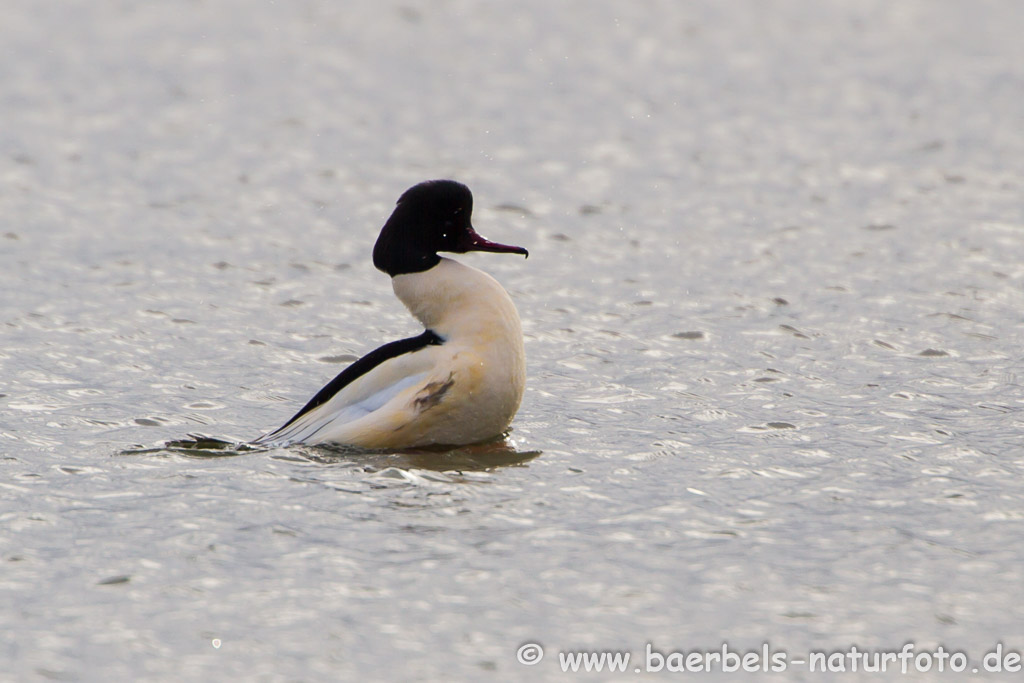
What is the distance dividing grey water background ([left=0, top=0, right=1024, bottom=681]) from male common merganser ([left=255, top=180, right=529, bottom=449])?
22cm

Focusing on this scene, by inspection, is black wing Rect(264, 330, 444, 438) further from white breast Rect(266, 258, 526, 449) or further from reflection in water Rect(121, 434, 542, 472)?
reflection in water Rect(121, 434, 542, 472)

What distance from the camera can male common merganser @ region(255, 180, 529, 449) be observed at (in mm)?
8578

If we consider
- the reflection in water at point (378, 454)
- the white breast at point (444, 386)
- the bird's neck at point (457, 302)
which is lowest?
the reflection in water at point (378, 454)

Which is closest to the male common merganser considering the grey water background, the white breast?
the white breast

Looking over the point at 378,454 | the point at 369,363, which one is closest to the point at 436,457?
the point at 378,454

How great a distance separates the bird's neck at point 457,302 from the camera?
344 inches

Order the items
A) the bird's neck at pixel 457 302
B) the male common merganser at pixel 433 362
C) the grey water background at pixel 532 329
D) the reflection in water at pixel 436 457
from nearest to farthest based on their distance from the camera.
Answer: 1. the grey water background at pixel 532 329
2. the reflection in water at pixel 436 457
3. the male common merganser at pixel 433 362
4. the bird's neck at pixel 457 302

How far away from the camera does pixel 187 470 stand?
27.1ft

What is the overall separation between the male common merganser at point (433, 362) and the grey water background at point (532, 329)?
216 millimetres

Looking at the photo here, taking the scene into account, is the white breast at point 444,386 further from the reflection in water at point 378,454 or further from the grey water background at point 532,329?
the grey water background at point 532,329

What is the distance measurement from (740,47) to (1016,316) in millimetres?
10805

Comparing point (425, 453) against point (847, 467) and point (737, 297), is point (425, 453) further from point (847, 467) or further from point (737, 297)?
point (737, 297)

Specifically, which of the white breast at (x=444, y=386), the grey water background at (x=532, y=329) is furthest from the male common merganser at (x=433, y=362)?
the grey water background at (x=532, y=329)

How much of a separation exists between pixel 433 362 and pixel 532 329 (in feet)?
10.3
